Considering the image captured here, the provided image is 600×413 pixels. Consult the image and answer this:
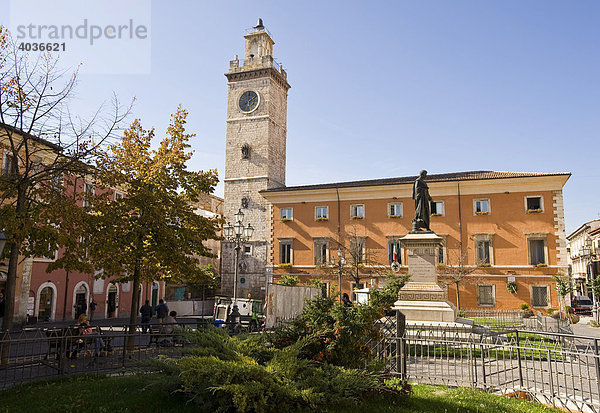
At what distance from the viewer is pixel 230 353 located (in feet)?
22.9

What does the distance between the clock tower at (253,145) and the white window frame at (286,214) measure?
9.84 feet

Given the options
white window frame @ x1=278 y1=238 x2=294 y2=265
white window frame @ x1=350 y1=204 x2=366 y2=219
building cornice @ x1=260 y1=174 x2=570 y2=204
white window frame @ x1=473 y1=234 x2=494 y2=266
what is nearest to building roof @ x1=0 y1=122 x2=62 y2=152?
building cornice @ x1=260 y1=174 x2=570 y2=204

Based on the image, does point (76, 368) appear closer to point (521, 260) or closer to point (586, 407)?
point (586, 407)

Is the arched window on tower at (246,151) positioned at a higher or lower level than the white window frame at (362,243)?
higher

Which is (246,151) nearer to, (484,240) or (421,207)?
(484,240)

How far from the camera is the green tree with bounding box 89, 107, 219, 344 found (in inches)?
561

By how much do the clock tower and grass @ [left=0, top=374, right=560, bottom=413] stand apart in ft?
120

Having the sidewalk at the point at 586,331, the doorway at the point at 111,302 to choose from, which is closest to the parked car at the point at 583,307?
the sidewalk at the point at 586,331

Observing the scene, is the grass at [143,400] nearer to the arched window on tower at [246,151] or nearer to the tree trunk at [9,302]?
the tree trunk at [9,302]

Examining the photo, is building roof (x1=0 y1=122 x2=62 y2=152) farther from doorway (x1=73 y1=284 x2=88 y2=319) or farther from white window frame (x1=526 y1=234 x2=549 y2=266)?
white window frame (x1=526 y1=234 x2=549 y2=266)

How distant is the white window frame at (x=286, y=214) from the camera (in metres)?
41.4

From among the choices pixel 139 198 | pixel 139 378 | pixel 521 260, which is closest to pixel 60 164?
pixel 139 198

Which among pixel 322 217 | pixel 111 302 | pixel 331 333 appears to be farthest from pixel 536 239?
pixel 111 302

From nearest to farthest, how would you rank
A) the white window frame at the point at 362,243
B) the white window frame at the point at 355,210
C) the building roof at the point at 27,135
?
the building roof at the point at 27,135 → the white window frame at the point at 362,243 → the white window frame at the point at 355,210
